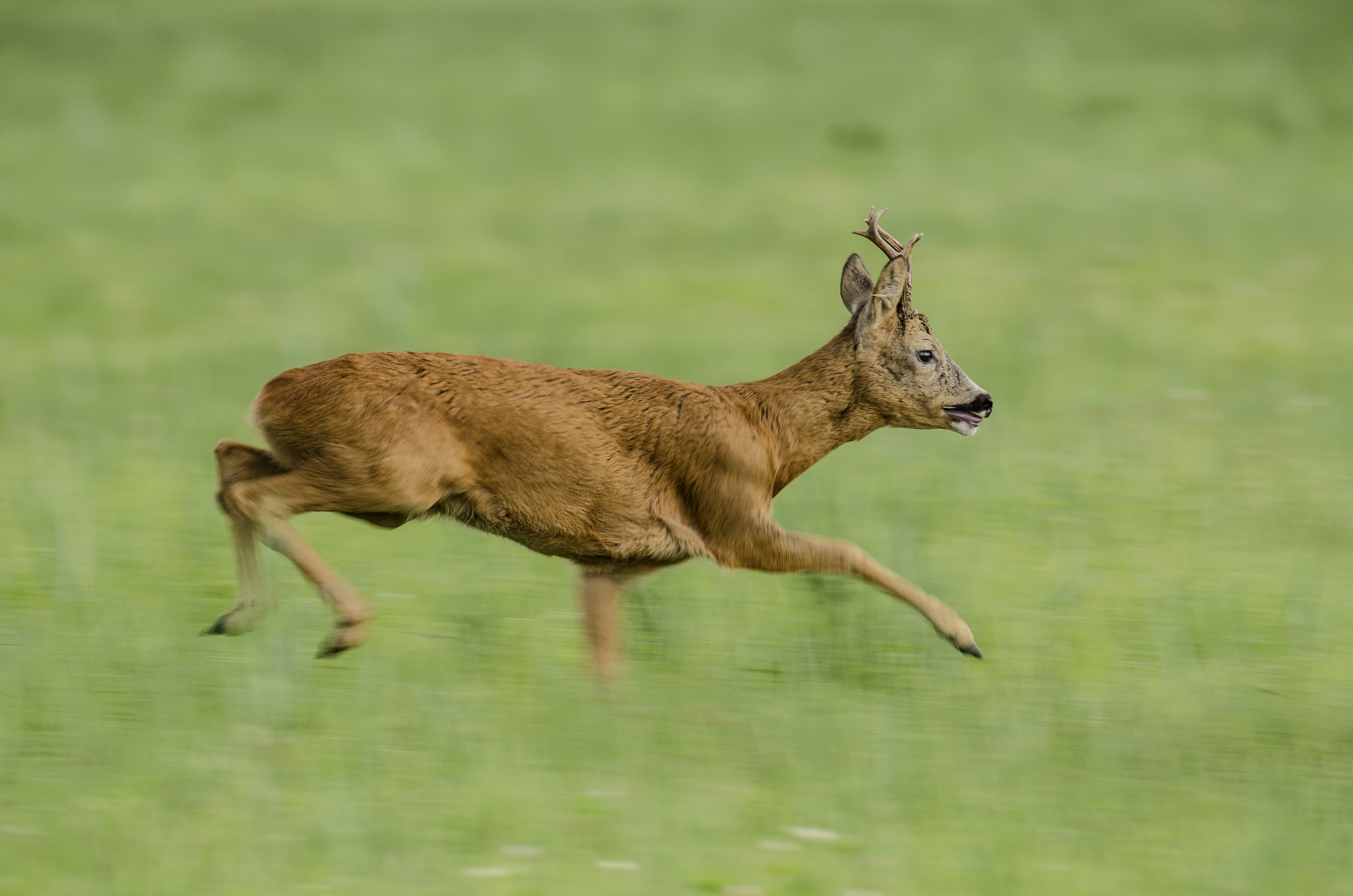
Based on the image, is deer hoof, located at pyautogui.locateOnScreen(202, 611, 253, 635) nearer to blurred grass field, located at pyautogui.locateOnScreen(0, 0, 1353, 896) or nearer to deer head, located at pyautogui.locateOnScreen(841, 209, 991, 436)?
blurred grass field, located at pyautogui.locateOnScreen(0, 0, 1353, 896)

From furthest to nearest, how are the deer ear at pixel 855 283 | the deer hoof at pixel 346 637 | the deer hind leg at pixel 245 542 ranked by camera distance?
the deer ear at pixel 855 283
the deer hind leg at pixel 245 542
the deer hoof at pixel 346 637

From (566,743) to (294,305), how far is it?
26.5 ft

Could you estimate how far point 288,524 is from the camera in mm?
6273

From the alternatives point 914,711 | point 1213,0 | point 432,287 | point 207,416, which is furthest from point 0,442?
point 1213,0

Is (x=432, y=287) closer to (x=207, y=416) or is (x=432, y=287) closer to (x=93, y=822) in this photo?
(x=207, y=416)

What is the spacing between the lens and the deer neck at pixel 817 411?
676 cm

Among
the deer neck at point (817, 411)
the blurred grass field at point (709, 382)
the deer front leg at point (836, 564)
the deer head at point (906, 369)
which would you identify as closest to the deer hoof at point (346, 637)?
the blurred grass field at point (709, 382)

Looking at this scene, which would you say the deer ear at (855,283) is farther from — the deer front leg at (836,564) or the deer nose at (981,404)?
the deer front leg at (836,564)

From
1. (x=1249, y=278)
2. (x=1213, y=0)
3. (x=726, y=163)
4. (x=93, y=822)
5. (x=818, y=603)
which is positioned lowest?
(x=93, y=822)

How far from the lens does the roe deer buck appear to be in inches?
245

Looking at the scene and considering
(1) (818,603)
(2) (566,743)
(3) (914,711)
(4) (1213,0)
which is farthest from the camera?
(4) (1213,0)

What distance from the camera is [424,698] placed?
624 cm

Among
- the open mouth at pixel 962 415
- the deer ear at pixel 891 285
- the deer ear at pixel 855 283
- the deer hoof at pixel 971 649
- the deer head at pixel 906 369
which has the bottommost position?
the deer hoof at pixel 971 649

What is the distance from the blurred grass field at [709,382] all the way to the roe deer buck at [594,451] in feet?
1.43
